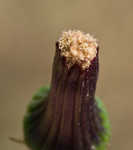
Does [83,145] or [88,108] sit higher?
[88,108]

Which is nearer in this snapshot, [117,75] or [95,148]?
[95,148]

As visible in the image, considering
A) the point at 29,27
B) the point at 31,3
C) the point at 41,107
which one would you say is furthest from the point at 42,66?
the point at 41,107

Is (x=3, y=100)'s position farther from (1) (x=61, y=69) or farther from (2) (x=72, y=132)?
(1) (x=61, y=69)

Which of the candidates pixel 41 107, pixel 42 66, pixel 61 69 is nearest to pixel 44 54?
pixel 42 66

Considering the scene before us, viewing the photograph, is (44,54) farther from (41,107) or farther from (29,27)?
(41,107)

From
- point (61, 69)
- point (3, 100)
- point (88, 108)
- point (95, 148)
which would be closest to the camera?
point (61, 69)

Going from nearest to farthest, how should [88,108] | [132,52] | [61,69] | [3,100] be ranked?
1. [61,69]
2. [88,108]
3. [3,100]
4. [132,52]

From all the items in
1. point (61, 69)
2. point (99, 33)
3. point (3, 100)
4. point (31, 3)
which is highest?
point (31, 3)
